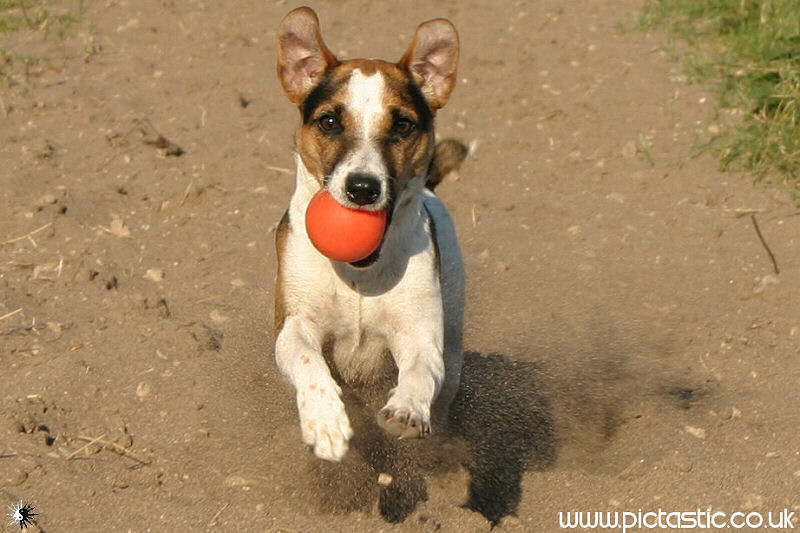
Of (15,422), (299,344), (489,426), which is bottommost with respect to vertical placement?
(489,426)

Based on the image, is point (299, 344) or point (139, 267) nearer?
point (299, 344)

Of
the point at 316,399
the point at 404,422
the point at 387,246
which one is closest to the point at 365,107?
the point at 387,246

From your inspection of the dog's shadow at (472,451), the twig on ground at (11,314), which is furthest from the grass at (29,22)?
the dog's shadow at (472,451)

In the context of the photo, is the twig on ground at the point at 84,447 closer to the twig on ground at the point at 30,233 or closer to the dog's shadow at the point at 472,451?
the dog's shadow at the point at 472,451

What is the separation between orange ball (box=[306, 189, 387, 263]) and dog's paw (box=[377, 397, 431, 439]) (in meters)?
0.83

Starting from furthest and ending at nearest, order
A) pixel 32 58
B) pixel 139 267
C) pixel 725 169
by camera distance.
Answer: pixel 32 58
pixel 725 169
pixel 139 267

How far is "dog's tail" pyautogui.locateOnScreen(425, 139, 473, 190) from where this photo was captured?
731cm

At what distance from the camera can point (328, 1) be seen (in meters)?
12.1

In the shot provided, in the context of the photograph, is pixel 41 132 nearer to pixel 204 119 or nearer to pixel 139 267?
pixel 204 119

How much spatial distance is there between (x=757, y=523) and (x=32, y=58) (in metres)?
7.75

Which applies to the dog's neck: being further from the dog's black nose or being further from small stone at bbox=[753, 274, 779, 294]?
small stone at bbox=[753, 274, 779, 294]

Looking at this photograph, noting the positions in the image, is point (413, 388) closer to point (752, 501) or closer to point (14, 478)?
point (752, 501)

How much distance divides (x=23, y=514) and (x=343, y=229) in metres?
1.96

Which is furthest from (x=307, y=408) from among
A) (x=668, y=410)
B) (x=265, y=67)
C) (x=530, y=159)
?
(x=265, y=67)
